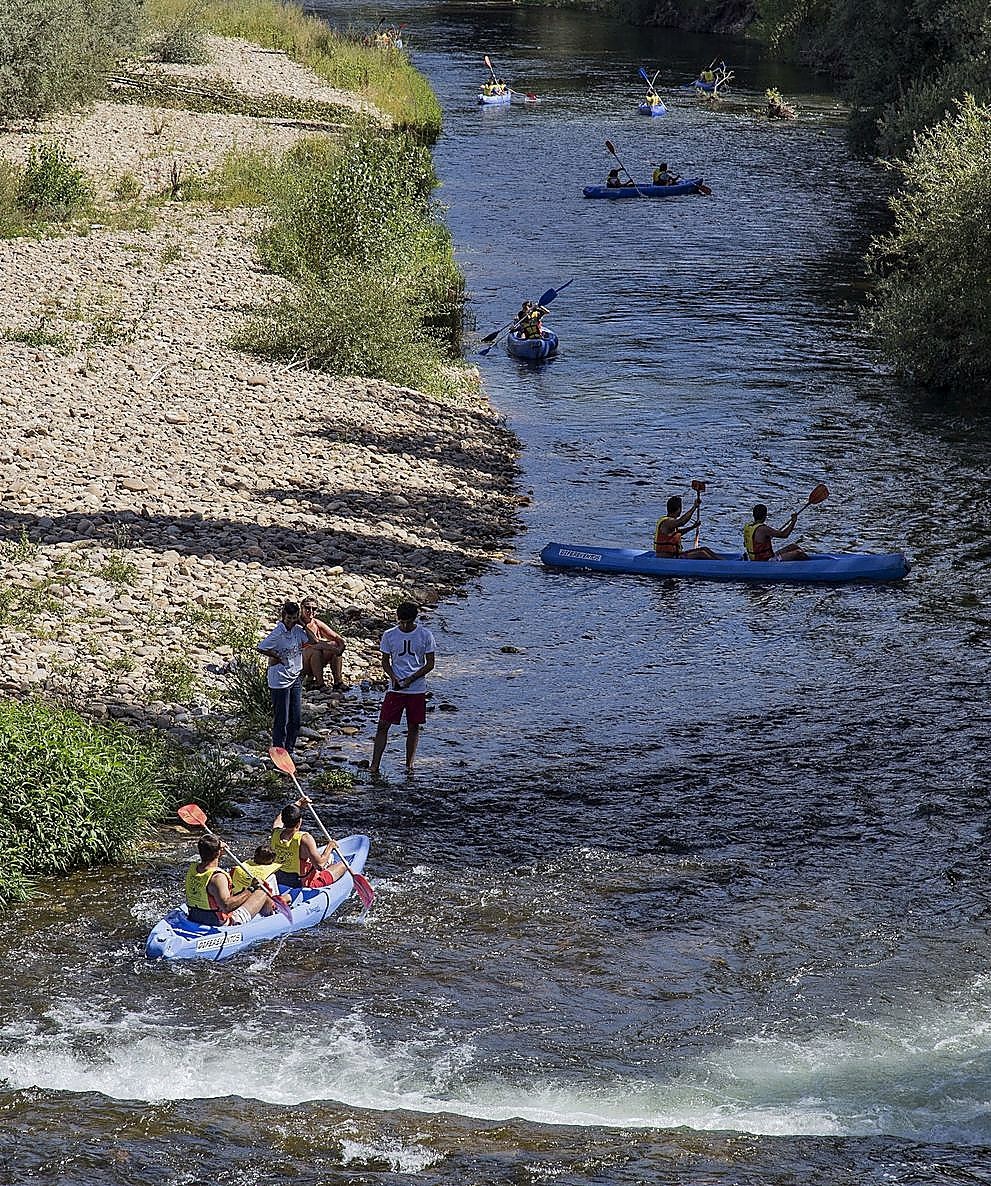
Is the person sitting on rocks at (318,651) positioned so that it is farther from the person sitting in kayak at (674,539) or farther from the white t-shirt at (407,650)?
the person sitting in kayak at (674,539)

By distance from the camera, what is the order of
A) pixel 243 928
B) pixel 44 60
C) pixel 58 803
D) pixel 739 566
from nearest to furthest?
pixel 243 928 → pixel 58 803 → pixel 739 566 → pixel 44 60

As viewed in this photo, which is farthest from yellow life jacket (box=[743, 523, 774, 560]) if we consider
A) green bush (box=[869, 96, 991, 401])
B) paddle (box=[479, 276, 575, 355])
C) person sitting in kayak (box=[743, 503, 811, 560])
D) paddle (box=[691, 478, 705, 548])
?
paddle (box=[479, 276, 575, 355])

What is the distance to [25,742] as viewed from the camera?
1278cm

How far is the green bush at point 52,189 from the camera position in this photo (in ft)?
105

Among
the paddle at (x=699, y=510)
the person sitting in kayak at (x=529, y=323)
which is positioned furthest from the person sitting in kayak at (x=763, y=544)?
the person sitting in kayak at (x=529, y=323)

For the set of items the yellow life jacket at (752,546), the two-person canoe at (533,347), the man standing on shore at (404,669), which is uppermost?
the two-person canoe at (533,347)

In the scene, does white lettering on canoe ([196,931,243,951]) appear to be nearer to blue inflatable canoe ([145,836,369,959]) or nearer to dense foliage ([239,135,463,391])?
blue inflatable canoe ([145,836,369,959])

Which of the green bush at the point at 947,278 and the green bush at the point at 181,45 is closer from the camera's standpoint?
the green bush at the point at 947,278

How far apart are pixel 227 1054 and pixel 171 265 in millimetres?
21984

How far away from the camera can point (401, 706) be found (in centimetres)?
1445

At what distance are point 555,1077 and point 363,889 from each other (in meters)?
2.56

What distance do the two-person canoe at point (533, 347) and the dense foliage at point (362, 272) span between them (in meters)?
1.21

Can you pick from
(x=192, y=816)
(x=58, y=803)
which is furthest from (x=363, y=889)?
(x=58, y=803)

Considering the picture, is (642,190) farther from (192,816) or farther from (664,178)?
(192,816)
